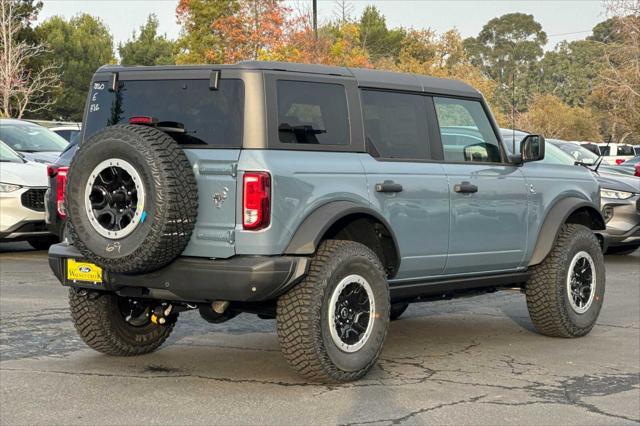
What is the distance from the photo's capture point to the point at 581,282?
8695 millimetres

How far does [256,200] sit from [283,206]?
182 mm

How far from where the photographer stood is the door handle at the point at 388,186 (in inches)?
274

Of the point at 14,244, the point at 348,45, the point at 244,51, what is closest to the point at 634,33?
the point at 348,45

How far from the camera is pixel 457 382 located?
22.3 ft

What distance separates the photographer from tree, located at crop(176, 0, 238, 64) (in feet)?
149

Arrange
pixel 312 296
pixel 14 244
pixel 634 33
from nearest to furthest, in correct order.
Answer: pixel 312 296, pixel 14 244, pixel 634 33

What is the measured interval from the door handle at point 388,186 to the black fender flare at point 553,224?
5.74 ft

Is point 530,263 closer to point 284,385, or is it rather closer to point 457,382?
point 457,382

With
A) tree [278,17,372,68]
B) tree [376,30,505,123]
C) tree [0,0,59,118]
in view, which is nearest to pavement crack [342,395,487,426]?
tree [278,17,372,68]

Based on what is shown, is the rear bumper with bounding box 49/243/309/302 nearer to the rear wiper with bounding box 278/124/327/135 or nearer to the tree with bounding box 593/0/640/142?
the rear wiper with bounding box 278/124/327/135

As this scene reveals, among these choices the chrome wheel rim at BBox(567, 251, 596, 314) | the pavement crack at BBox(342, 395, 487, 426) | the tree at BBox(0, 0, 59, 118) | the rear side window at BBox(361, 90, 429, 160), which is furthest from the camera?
the tree at BBox(0, 0, 59, 118)

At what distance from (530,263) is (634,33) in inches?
1355

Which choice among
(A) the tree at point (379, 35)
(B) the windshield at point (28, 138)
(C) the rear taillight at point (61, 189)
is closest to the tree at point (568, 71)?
(A) the tree at point (379, 35)

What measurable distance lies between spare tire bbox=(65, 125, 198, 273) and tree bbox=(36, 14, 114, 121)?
56.0 metres
